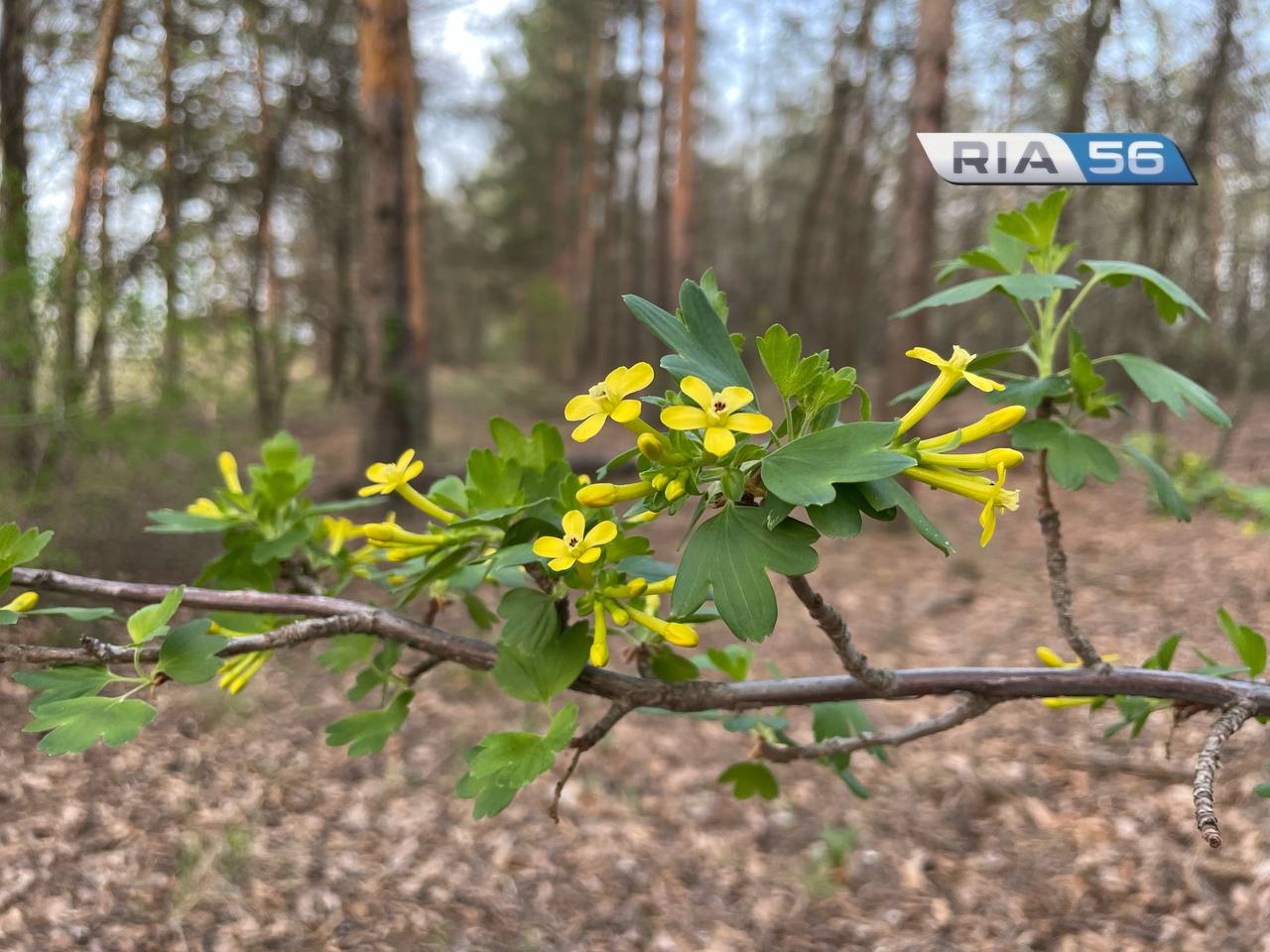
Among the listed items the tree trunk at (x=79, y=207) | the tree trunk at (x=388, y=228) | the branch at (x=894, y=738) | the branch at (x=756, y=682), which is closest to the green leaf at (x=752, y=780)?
the branch at (x=894, y=738)

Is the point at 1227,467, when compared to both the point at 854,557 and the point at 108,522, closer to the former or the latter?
the point at 854,557

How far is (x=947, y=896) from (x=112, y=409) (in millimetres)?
4159

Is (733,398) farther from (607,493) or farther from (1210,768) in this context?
(1210,768)

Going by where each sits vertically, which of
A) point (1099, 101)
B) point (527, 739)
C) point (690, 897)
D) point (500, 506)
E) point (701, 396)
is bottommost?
point (690, 897)

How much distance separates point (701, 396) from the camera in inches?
24.9

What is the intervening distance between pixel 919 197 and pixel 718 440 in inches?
249

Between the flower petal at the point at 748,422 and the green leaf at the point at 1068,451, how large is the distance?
475 millimetres

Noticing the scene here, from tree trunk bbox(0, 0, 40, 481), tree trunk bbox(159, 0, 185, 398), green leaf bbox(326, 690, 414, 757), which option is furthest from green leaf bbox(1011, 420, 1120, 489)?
tree trunk bbox(159, 0, 185, 398)

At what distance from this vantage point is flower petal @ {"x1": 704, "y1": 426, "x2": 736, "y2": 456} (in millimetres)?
624

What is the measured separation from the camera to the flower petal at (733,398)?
0.64 metres

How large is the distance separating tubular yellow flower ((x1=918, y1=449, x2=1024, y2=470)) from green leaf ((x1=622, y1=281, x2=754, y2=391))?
18 cm

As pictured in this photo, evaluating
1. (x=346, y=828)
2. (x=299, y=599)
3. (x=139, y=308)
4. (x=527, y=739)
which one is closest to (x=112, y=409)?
(x=139, y=308)

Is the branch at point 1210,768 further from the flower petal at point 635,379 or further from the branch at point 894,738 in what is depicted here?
the flower petal at point 635,379

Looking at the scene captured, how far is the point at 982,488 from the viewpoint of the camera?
0.72m
